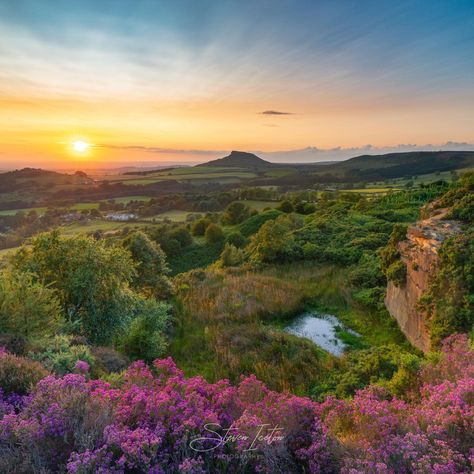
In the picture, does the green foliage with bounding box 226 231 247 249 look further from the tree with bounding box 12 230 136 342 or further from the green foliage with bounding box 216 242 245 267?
the tree with bounding box 12 230 136 342

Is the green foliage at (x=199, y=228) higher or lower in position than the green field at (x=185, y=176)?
lower

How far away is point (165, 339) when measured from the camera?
44.4 feet

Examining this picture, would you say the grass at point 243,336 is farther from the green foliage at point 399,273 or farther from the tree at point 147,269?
the green foliage at point 399,273

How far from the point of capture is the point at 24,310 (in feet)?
28.9

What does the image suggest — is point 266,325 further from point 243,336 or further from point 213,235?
point 213,235

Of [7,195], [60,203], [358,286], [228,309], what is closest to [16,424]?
[228,309]

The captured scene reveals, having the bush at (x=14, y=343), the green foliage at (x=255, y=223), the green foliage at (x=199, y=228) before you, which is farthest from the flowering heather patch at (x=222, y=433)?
the green foliage at (x=199, y=228)

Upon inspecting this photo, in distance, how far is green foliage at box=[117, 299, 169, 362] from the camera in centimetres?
1172

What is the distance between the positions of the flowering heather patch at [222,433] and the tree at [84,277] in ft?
25.7

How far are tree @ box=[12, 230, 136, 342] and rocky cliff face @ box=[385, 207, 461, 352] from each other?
1040cm

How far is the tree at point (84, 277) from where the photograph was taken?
12.3 metres

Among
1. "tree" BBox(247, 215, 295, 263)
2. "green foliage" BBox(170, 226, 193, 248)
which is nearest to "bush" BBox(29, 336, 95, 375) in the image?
"tree" BBox(247, 215, 295, 263)

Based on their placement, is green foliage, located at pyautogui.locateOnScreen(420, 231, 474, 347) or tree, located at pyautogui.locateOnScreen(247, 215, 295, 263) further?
tree, located at pyautogui.locateOnScreen(247, 215, 295, 263)

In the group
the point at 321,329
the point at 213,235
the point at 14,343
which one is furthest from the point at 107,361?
the point at 213,235
